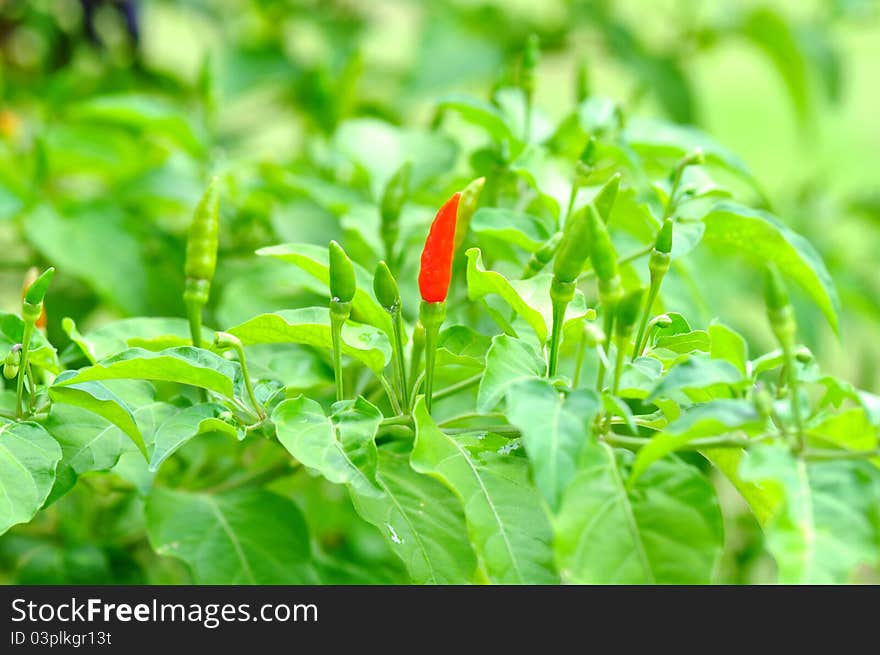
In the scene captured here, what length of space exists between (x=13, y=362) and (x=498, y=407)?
1.05 ft

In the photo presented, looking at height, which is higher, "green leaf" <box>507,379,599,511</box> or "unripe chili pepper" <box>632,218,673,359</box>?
"unripe chili pepper" <box>632,218,673,359</box>

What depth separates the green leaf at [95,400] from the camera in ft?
2.28

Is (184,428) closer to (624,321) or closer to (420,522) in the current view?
(420,522)

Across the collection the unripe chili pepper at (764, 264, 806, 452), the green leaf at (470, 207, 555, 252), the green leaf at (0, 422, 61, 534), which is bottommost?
the green leaf at (0, 422, 61, 534)

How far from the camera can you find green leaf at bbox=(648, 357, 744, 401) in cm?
61

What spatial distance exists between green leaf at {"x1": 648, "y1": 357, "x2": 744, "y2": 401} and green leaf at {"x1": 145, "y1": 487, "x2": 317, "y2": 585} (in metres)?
0.39

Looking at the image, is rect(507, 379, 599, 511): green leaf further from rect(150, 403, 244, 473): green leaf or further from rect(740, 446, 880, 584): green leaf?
rect(150, 403, 244, 473): green leaf

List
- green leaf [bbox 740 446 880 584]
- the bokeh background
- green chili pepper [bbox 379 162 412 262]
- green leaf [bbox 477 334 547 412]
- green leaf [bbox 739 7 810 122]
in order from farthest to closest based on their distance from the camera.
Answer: green leaf [bbox 739 7 810 122] → the bokeh background → green chili pepper [bbox 379 162 412 262] → green leaf [bbox 477 334 547 412] → green leaf [bbox 740 446 880 584]

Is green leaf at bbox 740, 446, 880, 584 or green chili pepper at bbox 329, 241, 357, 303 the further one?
green chili pepper at bbox 329, 241, 357, 303

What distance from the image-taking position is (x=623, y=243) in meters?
1.07

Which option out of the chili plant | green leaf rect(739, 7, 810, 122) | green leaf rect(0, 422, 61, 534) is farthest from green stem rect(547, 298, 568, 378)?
green leaf rect(739, 7, 810, 122)

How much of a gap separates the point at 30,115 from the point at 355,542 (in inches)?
39.4
